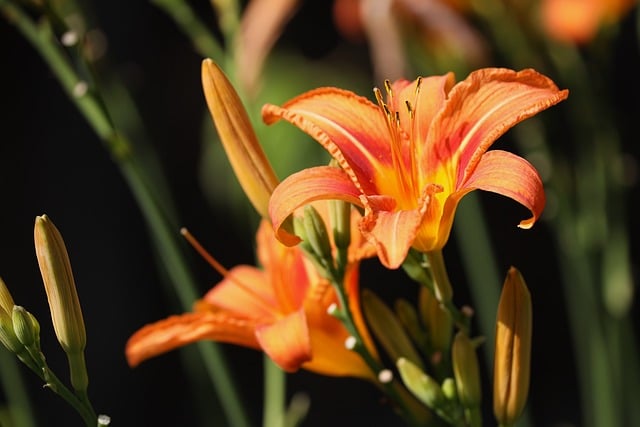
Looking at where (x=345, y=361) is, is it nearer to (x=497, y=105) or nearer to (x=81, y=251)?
(x=497, y=105)

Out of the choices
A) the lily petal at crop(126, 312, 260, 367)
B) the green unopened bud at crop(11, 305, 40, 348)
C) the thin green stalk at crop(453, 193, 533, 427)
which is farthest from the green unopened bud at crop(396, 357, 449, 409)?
the thin green stalk at crop(453, 193, 533, 427)

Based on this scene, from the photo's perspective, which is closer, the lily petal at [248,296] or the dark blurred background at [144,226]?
the lily petal at [248,296]

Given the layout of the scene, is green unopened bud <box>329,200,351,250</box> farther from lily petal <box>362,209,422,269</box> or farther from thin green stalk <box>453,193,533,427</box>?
thin green stalk <box>453,193,533,427</box>

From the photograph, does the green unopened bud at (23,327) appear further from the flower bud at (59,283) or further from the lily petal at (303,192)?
the lily petal at (303,192)

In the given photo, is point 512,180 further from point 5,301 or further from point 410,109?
point 5,301

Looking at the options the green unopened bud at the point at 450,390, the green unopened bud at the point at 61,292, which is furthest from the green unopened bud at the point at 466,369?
the green unopened bud at the point at 61,292

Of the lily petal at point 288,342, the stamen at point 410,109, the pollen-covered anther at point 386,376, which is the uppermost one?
the stamen at point 410,109
